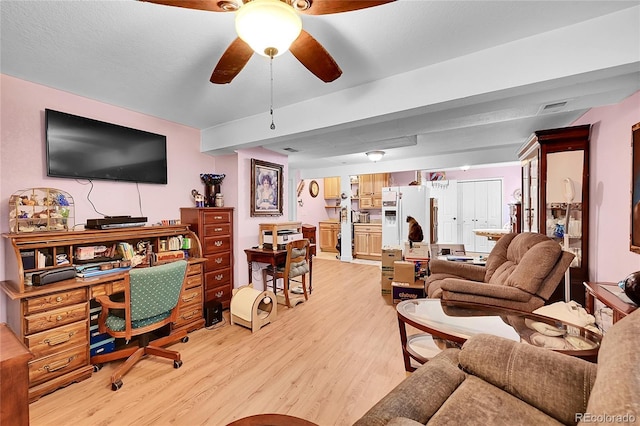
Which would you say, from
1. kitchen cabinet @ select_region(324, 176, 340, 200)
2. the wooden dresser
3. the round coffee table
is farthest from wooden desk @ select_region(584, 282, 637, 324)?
kitchen cabinet @ select_region(324, 176, 340, 200)

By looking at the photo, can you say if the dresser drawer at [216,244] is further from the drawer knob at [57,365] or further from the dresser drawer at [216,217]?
the drawer knob at [57,365]

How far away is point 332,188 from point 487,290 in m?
6.46

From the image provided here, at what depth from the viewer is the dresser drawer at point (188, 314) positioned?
2.80 m

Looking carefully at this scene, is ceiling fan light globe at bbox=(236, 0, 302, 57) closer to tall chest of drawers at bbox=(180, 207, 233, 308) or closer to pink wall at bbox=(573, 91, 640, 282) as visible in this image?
tall chest of drawers at bbox=(180, 207, 233, 308)

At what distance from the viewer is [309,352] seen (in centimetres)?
247

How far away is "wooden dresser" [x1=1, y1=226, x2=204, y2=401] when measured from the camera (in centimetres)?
188

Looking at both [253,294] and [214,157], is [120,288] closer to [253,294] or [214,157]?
[253,294]

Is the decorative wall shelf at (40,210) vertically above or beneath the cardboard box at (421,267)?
above

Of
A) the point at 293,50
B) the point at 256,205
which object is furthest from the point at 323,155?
the point at 293,50

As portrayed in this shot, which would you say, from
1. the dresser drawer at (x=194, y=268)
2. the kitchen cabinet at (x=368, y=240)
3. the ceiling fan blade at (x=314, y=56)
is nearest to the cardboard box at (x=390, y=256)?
the dresser drawer at (x=194, y=268)

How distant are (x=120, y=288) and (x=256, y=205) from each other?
1921mm

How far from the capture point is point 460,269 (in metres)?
3.07

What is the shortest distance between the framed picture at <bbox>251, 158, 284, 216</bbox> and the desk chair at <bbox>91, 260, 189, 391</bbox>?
1761mm

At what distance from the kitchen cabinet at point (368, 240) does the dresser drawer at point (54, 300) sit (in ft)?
18.8
